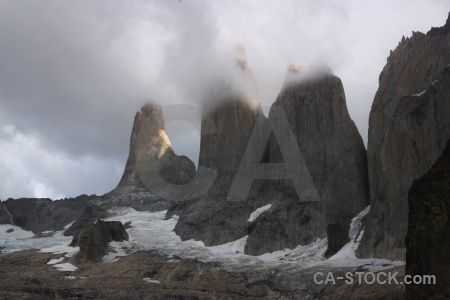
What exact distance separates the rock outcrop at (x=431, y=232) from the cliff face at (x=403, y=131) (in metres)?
15.2

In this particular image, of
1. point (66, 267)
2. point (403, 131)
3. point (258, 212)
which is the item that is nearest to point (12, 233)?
point (66, 267)

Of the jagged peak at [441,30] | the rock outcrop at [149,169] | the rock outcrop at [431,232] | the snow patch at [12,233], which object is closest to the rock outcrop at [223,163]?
the rock outcrop at [149,169]

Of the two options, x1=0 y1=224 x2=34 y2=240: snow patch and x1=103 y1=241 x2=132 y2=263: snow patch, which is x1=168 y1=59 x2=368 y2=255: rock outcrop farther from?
x1=0 y1=224 x2=34 y2=240: snow patch

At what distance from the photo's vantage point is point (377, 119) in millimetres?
49781

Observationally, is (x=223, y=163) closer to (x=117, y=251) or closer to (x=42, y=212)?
(x=117, y=251)

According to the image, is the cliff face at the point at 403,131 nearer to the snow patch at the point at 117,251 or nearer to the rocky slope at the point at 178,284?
the rocky slope at the point at 178,284

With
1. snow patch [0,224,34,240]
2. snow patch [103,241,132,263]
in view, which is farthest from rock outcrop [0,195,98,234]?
snow patch [103,241,132,263]

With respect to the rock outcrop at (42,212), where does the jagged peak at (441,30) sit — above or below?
above

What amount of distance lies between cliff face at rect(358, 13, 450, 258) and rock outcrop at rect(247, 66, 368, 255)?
22.2ft

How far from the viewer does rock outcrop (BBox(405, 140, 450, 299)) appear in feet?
65.7

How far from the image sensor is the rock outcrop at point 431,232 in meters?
20.0

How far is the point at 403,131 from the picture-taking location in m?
40.4

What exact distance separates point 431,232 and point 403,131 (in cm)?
2050

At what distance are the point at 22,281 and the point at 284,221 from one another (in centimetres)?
2748
